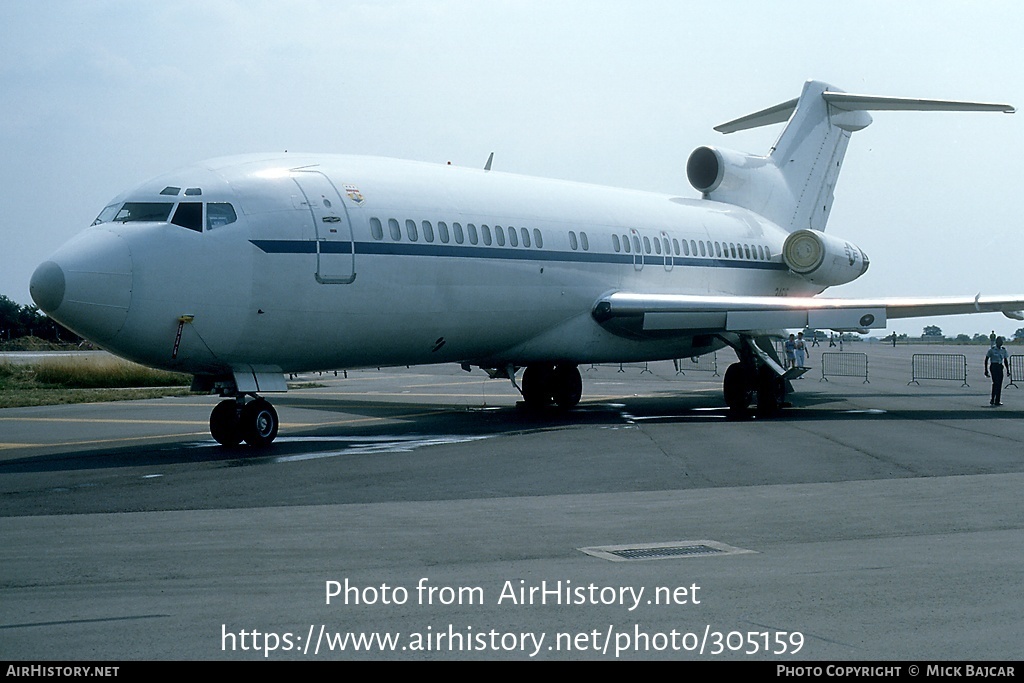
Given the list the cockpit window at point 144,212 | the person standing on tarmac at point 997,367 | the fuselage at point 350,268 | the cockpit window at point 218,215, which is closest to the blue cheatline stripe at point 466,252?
the fuselage at point 350,268

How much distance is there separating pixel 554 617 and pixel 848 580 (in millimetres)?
2077

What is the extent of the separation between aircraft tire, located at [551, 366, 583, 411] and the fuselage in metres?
1.52

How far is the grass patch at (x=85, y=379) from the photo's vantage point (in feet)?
98.6

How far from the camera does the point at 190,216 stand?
1405cm

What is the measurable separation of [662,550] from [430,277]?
31.5 ft

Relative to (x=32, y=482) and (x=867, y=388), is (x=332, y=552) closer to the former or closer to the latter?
(x=32, y=482)

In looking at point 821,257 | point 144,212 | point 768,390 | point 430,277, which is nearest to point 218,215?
point 144,212

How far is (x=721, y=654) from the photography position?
5.18m

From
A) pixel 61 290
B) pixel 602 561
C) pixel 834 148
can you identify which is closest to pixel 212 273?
pixel 61 290

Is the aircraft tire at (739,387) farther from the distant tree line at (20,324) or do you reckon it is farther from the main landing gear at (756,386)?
the distant tree line at (20,324)

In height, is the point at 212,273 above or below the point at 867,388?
above

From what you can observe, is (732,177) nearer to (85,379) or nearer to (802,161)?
(802,161)

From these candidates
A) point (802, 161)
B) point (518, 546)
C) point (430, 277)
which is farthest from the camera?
point (802, 161)

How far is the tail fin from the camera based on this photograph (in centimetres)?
2670
